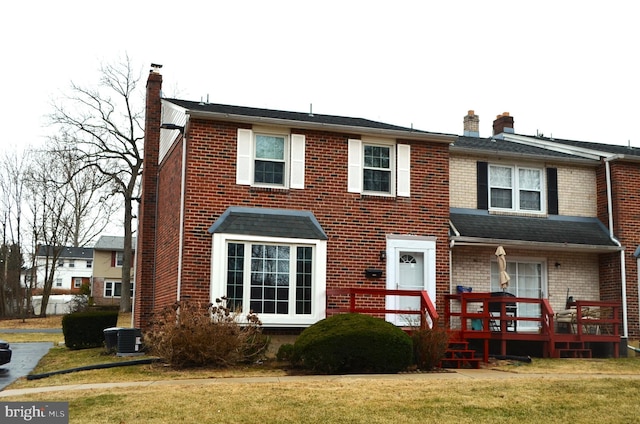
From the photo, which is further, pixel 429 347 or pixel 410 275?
pixel 410 275

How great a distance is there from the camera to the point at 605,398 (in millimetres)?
10344

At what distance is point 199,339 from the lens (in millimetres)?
13719

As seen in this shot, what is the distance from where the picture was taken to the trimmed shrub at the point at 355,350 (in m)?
13.2

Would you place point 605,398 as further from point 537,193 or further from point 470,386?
point 537,193

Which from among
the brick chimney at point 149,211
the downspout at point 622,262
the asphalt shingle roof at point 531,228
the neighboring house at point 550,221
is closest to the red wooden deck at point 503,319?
the downspout at point 622,262

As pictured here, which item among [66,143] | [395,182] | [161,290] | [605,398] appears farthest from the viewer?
[66,143]

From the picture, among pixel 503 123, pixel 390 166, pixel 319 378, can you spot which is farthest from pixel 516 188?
pixel 319 378

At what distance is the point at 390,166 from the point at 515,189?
4157 millimetres

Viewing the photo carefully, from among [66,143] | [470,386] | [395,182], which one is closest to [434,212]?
[395,182]

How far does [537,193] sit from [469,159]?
2.28 metres

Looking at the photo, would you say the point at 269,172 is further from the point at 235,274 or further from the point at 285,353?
the point at 285,353

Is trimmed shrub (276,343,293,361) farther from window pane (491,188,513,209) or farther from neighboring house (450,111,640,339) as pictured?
window pane (491,188,513,209)

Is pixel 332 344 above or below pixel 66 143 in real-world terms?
below

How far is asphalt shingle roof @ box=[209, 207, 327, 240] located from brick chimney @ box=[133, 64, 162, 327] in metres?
5.54
